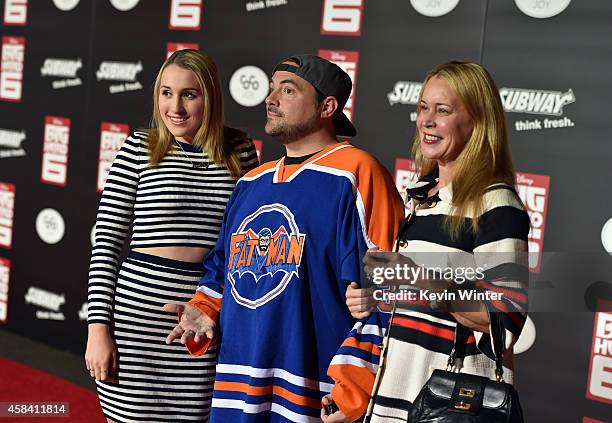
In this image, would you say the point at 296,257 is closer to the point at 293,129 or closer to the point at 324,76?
the point at 293,129

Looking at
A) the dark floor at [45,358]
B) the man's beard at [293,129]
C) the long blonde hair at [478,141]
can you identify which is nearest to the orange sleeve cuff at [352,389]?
the long blonde hair at [478,141]

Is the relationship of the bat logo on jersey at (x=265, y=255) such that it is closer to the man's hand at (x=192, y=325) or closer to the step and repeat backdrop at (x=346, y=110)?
the man's hand at (x=192, y=325)

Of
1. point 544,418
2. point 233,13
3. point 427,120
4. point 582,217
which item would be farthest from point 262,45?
point 427,120

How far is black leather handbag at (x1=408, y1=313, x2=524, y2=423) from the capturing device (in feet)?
5.25

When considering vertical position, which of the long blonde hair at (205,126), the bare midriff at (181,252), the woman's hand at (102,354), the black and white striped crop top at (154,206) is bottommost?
the woman's hand at (102,354)

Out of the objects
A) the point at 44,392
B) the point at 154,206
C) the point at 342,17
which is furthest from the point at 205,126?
the point at 44,392

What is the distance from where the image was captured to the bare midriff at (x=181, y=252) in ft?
7.81

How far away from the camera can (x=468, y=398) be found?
1617 mm

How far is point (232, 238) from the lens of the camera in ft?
7.09

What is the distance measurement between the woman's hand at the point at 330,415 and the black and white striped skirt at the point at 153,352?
0.55 meters

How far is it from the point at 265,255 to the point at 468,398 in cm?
64

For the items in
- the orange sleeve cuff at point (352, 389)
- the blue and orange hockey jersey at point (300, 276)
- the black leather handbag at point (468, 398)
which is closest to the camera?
the black leather handbag at point (468, 398)

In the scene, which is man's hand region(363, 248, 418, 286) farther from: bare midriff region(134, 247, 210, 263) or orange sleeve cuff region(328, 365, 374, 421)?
bare midriff region(134, 247, 210, 263)

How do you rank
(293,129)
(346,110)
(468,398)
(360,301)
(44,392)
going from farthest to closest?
(44,392) → (346,110) → (293,129) → (360,301) → (468,398)
